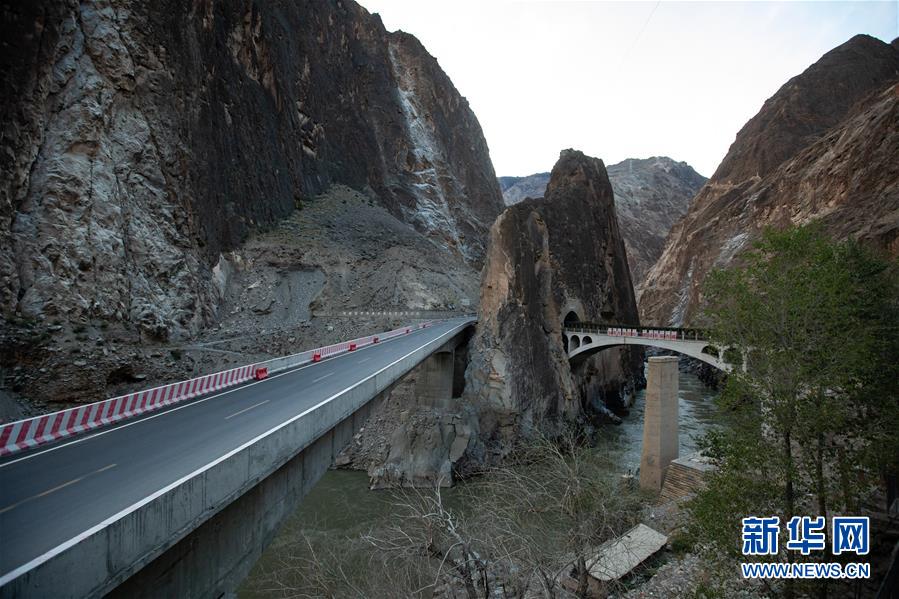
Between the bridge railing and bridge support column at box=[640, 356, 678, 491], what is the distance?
5.08 meters

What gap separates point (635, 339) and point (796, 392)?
21748mm

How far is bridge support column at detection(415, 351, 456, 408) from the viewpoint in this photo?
26750mm

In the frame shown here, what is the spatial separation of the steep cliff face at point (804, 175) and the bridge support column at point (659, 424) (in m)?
15.7

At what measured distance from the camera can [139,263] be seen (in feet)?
71.3

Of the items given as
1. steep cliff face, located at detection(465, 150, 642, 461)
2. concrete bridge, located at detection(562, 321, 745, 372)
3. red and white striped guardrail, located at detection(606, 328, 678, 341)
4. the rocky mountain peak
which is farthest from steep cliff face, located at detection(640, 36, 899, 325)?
steep cliff face, located at detection(465, 150, 642, 461)

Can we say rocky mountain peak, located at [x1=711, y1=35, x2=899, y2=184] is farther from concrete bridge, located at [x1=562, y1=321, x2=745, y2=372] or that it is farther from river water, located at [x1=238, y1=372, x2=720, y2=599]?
river water, located at [x1=238, y1=372, x2=720, y2=599]

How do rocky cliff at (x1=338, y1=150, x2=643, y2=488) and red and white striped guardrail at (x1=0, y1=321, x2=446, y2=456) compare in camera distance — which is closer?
red and white striped guardrail at (x1=0, y1=321, x2=446, y2=456)

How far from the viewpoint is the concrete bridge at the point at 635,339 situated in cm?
2555

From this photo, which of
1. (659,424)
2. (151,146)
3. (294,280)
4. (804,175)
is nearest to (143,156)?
(151,146)

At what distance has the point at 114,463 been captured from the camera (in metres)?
7.20

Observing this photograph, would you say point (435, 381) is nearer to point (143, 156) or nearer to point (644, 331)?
point (644, 331)

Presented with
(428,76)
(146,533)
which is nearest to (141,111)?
(146,533)

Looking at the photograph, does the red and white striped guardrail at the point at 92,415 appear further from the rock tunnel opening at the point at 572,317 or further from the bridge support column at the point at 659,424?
the rock tunnel opening at the point at 572,317

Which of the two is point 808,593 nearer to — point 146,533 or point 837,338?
point 837,338
